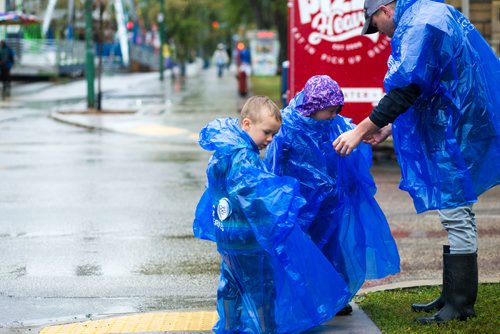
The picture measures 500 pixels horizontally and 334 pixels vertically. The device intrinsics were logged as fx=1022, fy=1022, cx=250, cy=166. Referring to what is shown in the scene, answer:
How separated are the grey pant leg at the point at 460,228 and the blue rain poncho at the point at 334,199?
1.44ft

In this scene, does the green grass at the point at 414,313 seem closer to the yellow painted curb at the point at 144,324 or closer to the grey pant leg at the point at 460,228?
the grey pant leg at the point at 460,228

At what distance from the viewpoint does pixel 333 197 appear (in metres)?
5.72

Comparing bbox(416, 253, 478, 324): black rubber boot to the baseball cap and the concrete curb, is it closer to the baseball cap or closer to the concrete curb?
the concrete curb

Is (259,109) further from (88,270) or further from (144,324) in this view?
(88,270)

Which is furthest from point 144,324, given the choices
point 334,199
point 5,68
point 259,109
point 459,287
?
point 5,68

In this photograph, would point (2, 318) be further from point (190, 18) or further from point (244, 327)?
point (190, 18)

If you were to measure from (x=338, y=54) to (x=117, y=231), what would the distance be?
18.3 ft

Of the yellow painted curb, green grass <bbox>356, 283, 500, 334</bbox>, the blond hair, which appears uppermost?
the blond hair

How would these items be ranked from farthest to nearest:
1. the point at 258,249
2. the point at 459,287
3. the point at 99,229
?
the point at 99,229, the point at 459,287, the point at 258,249

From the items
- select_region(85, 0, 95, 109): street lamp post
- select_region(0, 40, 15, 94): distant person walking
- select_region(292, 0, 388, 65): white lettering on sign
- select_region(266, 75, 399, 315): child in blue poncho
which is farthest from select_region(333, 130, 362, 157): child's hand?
select_region(0, 40, 15, 94): distant person walking

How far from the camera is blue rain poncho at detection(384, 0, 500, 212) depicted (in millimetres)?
5188

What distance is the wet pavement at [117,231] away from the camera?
663 cm

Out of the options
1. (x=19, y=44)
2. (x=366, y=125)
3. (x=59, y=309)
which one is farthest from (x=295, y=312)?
(x=19, y=44)

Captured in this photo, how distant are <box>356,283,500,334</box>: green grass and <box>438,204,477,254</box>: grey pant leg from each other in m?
0.39
